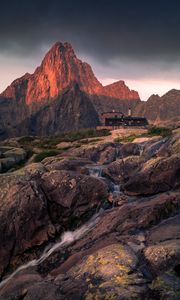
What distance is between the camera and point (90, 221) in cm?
2334

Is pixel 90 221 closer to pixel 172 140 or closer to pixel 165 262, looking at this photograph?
pixel 165 262

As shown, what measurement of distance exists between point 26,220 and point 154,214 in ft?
27.4

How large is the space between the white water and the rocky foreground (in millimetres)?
Result: 85

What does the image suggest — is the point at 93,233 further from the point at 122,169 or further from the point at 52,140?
the point at 52,140

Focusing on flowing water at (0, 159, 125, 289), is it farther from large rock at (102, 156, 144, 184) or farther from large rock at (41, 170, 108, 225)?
large rock at (102, 156, 144, 184)

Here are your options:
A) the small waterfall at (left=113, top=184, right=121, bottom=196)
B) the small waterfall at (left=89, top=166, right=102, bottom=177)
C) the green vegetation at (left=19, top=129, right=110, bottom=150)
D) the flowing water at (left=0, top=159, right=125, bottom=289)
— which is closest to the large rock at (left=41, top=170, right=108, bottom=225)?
the flowing water at (left=0, top=159, right=125, bottom=289)

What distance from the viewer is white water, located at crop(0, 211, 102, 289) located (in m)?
20.2

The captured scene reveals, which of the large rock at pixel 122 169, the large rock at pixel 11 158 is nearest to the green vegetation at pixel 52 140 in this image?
the large rock at pixel 11 158

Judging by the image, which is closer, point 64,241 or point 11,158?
point 64,241

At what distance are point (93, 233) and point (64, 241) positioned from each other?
8.54 feet

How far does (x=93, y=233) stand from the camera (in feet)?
66.7

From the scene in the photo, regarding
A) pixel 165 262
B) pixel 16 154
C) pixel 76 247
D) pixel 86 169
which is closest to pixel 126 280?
pixel 165 262

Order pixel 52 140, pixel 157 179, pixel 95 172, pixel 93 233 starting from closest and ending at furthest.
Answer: pixel 93 233 → pixel 157 179 → pixel 95 172 → pixel 52 140

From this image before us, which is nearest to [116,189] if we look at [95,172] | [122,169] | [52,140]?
[122,169]
